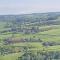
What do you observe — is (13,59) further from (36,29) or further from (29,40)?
(36,29)

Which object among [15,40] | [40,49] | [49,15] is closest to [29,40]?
[15,40]

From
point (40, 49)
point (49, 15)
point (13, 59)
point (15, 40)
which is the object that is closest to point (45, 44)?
point (40, 49)

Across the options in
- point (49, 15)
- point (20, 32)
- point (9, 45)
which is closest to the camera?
point (9, 45)

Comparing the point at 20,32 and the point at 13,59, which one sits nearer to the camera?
the point at 13,59

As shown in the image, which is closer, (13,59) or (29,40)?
(13,59)

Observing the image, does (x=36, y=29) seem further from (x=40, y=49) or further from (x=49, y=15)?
(x=49, y=15)

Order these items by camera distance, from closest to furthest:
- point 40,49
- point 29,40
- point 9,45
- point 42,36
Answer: point 40,49 → point 9,45 → point 29,40 → point 42,36

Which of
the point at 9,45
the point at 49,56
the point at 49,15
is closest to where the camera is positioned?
the point at 49,56

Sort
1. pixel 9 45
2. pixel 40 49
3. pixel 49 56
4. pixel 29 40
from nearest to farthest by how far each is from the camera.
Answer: pixel 49 56, pixel 40 49, pixel 9 45, pixel 29 40
